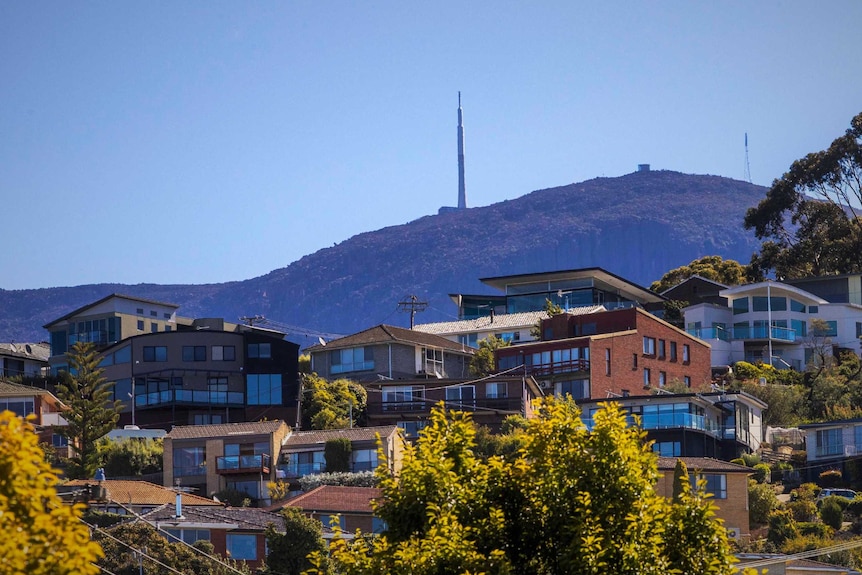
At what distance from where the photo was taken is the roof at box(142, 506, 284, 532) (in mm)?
58438

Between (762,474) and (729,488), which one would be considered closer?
(729,488)

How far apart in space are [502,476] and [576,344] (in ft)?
219

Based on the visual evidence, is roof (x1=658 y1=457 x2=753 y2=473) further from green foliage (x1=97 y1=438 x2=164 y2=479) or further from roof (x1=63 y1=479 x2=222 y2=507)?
green foliage (x1=97 y1=438 x2=164 y2=479)

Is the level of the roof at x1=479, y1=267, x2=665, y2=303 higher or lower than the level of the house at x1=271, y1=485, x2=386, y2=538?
higher

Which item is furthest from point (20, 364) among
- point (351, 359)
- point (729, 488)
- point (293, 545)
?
point (293, 545)

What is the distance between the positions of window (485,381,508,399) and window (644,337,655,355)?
45.2ft

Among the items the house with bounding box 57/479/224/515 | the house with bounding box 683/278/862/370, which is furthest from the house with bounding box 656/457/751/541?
the house with bounding box 683/278/862/370

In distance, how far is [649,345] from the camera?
317ft

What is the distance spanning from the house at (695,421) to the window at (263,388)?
2127cm

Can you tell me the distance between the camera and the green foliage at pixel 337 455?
75.8 meters

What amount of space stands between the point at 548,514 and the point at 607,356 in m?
68.6

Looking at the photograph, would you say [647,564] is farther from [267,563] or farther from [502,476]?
[267,563]

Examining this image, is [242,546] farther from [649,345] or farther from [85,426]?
[649,345]

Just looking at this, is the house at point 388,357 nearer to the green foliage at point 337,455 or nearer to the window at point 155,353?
the window at point 155,353
